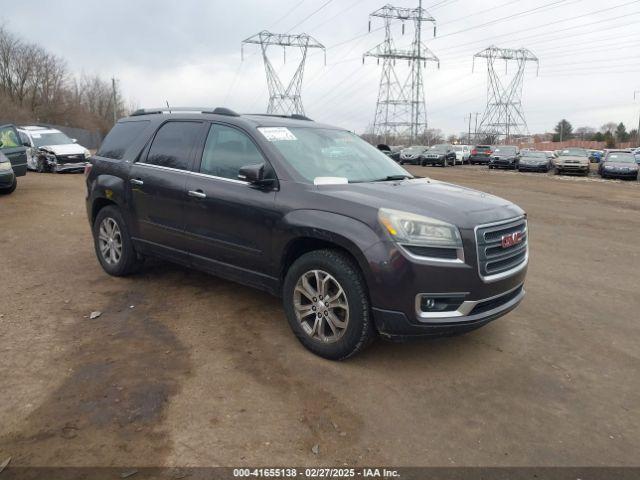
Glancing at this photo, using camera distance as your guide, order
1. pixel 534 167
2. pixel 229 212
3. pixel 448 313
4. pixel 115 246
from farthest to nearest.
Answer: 1. pixel 534 167
2. pixel 115 246
3. pixel 229 212
4. pixel 448 313

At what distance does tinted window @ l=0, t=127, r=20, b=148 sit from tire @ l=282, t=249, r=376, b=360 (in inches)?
529

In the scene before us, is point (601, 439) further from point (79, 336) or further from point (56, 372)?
point (79, 336)

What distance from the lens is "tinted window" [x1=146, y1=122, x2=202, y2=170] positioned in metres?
4.89

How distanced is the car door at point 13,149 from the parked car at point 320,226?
34.8 feet

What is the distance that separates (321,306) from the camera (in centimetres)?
380

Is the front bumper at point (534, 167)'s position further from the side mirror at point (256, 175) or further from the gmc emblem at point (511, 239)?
the side mirror at point (256, 175)

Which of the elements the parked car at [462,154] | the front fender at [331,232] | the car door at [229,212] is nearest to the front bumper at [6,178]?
the car door at [229,212]

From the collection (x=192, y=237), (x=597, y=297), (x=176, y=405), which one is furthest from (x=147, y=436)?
(x=597, y=297)

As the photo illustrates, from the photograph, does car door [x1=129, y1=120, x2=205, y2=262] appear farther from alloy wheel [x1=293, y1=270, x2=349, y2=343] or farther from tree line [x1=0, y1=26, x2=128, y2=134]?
tree line [x1=0, y1=26, x2=128, y2=134]

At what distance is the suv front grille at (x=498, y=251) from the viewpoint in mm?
3578

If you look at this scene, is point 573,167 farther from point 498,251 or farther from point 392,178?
point 498,251

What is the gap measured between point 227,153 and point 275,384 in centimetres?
212

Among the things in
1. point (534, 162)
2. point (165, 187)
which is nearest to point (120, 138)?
point (165, 187)

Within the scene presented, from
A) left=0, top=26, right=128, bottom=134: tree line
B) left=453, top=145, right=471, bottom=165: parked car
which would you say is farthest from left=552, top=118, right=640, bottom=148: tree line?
left=0, top=26, right=128, bottom=134: tree line
